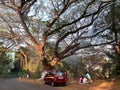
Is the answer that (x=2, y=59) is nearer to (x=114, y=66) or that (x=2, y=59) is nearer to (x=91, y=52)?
(x=91, y=52)

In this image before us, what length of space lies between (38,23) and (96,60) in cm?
1154

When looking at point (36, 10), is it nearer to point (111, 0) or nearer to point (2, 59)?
point (111, 0)

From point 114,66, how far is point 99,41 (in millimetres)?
9439

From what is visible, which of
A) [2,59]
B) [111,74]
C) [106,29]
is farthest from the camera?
[2,59]

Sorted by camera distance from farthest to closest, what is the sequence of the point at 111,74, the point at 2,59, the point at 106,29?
the point at 2,59 → the point at 106,29 → the point at 111,74

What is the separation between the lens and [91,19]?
1569 inches

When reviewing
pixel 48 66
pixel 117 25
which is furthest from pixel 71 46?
pixel 117 25

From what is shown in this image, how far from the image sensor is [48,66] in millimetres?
41844

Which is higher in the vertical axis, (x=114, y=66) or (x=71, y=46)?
(x=71, y=46)

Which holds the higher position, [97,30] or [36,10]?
[36,10]

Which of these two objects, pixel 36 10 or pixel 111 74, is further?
pixel 36 10

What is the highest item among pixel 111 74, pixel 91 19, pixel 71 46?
pixel 91 19

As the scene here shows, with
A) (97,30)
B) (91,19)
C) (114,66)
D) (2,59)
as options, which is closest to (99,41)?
(97,30)

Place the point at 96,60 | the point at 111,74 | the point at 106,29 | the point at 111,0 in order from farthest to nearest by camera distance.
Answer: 1. the point at 96,60
2. the point at 106,29
3. the point at 111,74
4. the point at 111,0
